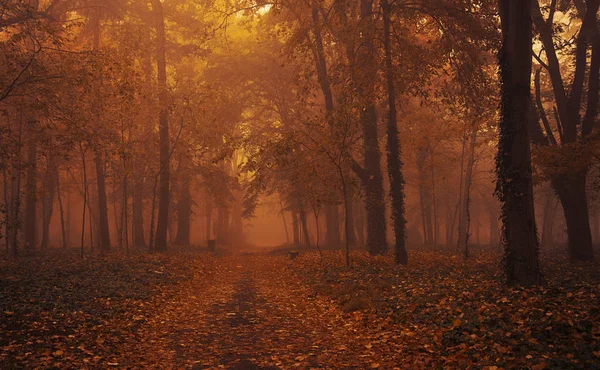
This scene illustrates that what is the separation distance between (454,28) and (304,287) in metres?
10.8

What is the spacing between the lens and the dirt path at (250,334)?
22.3ft

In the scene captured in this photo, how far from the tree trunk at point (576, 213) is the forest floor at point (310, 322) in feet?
11.1

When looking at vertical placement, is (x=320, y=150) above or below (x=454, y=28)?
below

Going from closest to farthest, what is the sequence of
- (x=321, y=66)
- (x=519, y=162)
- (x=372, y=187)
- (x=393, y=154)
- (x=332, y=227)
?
(x=519, y=162), (x=393, y=154), (x=372, y=187), (x=321, y=66), (x=332, y=227)

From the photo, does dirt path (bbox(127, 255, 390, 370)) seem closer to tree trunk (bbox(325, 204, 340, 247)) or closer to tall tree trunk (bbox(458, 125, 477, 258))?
tall tree trunk (bbox(458, 125, 477, 258))

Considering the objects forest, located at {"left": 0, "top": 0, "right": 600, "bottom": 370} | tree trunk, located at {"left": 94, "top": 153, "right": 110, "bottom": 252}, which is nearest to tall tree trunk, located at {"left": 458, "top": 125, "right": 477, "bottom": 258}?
forest, located at {"left": 0, "top": 0, "right": 600, "bottom": 370}

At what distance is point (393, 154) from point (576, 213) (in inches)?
300

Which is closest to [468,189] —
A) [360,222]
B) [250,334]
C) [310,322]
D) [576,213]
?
[576,213]

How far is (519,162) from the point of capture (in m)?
9.09

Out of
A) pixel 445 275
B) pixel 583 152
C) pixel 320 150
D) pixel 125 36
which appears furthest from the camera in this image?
pixel 125 36

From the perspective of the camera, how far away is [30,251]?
806 inches

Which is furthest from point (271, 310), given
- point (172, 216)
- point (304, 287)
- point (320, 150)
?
point (172, 216)

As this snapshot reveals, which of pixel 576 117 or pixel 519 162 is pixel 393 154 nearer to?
pixel 519 162

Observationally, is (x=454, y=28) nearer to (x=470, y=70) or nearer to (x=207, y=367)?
(x=470, y=70)
